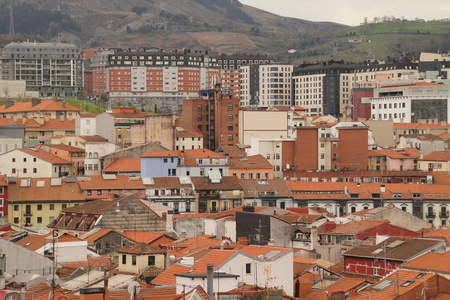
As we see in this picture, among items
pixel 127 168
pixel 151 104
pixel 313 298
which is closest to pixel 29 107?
pixel 127 168

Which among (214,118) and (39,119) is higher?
(214,118)

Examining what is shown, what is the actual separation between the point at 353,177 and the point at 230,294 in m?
71.3

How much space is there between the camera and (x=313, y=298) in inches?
1677

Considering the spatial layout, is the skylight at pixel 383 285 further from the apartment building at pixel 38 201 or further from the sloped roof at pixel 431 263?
the apartment building at pixel 38 201

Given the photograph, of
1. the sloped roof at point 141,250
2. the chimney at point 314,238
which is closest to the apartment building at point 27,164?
the chimney at point 314,238

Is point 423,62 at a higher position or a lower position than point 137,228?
higher

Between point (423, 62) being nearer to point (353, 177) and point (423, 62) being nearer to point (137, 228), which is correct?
point (353, 177)

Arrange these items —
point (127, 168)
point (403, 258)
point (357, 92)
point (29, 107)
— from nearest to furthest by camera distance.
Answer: point (403, 258)
point (127, 168)
point (29, 107)
point (357, 92)

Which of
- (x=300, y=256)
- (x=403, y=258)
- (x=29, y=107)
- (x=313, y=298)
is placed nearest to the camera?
(x=313, y=298)

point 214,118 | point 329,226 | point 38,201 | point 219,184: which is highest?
point 214,118

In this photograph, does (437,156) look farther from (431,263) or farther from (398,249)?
(431,263)

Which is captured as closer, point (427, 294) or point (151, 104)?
point (427, 294)

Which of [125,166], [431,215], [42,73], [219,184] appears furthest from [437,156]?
[42,73]

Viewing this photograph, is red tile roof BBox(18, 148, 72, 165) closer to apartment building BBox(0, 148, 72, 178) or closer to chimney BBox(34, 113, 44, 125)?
apartment building BBox(0, 148, 72, 178)
